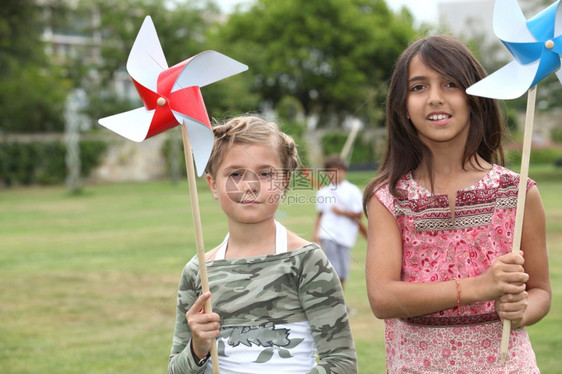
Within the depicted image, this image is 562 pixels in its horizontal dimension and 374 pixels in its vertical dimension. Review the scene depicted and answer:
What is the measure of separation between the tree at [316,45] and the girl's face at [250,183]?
3859 cm

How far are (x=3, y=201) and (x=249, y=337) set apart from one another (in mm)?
24133

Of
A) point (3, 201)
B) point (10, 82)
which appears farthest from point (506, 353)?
point (10, 82)

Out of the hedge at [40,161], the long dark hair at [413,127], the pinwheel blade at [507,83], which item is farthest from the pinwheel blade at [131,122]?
the hedge at [40,161]

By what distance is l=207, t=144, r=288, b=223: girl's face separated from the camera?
2.58 metres

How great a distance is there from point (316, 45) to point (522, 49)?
137 feet

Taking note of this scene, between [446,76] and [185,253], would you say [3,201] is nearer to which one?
[185,253]

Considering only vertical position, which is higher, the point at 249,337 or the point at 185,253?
the point at 249,337

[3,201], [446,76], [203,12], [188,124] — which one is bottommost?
[3,201]

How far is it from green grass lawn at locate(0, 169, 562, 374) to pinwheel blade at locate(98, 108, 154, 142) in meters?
0.56

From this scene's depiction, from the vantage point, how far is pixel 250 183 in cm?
259

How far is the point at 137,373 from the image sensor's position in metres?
5.45

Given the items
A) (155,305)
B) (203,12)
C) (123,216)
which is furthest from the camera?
(203,12)

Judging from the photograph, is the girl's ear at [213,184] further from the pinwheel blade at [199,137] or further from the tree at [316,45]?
the tree at [316,45]

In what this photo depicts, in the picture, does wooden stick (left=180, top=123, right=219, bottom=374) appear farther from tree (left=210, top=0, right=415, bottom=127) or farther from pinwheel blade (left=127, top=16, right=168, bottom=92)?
tree (left=210, top=0, right=415, bottom=127)
